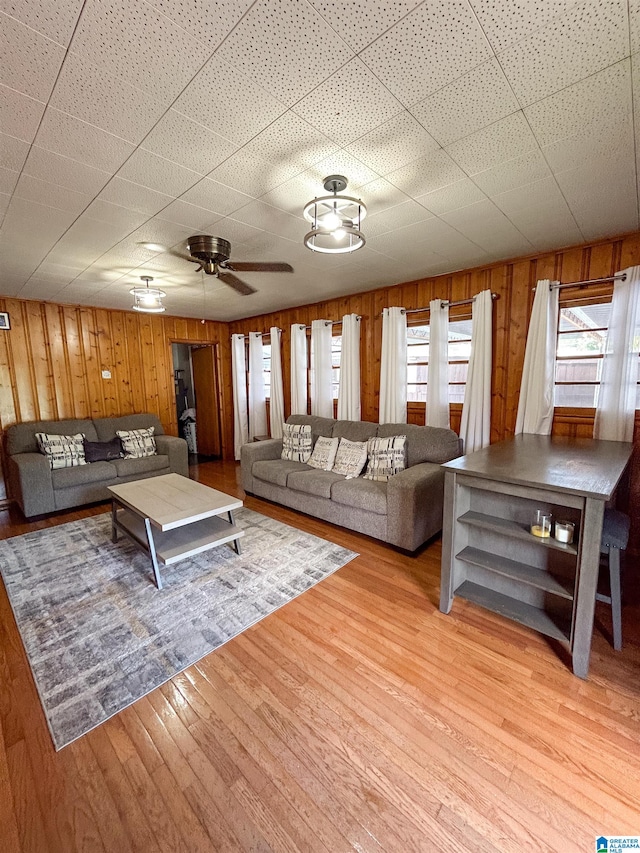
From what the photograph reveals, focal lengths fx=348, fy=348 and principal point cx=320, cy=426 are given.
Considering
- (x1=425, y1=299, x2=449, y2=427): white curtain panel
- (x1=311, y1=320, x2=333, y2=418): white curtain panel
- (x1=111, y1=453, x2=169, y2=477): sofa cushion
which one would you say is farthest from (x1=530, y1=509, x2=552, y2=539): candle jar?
(x1=111, y1=453, x2=169, y2=477): sofa cushion

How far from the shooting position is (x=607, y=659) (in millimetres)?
1809

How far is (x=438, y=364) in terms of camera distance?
3662mm

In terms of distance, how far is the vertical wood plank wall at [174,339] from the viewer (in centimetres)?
305

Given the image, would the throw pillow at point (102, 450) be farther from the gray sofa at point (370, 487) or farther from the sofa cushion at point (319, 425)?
the sofa cushion at point (319, 425)

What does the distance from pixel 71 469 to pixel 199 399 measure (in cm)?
332

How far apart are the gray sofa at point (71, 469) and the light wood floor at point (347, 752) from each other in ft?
6.71

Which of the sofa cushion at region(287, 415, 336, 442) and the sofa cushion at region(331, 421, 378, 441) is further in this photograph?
the sofa cushion at region(287, 415, 336, 442)

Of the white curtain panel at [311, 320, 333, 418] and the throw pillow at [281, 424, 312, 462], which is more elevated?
the white curtain panel at [311, 320, 333, 418]

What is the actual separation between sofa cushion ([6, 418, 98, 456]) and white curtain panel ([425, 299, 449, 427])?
4.30 metres

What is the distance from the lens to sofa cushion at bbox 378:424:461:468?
329cm

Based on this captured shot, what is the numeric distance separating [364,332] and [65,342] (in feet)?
13.1

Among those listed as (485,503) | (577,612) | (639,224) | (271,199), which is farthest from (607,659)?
(271,199)

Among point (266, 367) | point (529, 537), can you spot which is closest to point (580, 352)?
point (529, 537)

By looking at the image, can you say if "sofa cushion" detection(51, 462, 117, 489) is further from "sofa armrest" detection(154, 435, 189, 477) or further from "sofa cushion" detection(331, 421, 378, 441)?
"sofa cushion" detection(331, 421, 378, 441)
